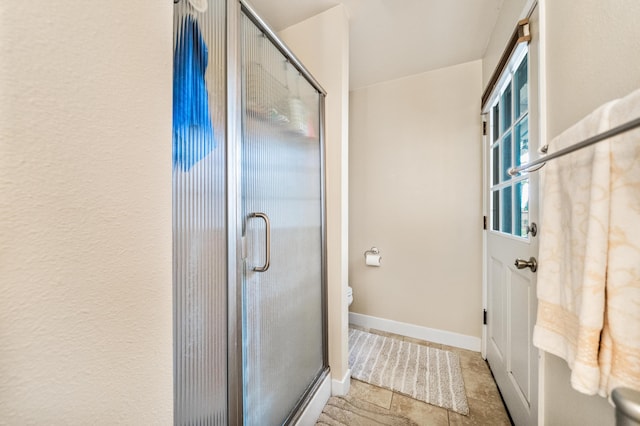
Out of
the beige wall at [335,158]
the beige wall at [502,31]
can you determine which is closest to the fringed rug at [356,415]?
the beige wall at [335,158]

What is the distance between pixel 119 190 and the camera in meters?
0.38

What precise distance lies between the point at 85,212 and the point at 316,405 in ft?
4.91

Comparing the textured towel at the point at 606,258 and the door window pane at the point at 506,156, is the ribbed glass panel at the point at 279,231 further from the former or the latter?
the door window pane at the point at 506,156

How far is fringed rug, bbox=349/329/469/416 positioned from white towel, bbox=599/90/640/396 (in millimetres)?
1261

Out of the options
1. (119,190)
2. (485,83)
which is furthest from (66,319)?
(485,83)

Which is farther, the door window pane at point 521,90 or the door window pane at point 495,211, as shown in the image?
the door window pane at point 495,211

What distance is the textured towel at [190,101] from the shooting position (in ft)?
2.15

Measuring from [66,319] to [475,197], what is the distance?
7.79 feet

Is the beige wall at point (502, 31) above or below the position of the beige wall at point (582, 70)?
above

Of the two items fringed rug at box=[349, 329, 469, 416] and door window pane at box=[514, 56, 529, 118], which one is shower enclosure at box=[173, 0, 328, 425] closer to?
fringed rug at box=[349, 329, 469, 416]

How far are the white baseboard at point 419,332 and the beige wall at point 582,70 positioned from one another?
1187 millimetres

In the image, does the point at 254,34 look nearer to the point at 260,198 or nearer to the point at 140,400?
the point at 260,198

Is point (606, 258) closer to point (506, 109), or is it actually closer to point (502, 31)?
point (506, 109)

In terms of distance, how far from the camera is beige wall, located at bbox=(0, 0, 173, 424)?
276 millimetres
